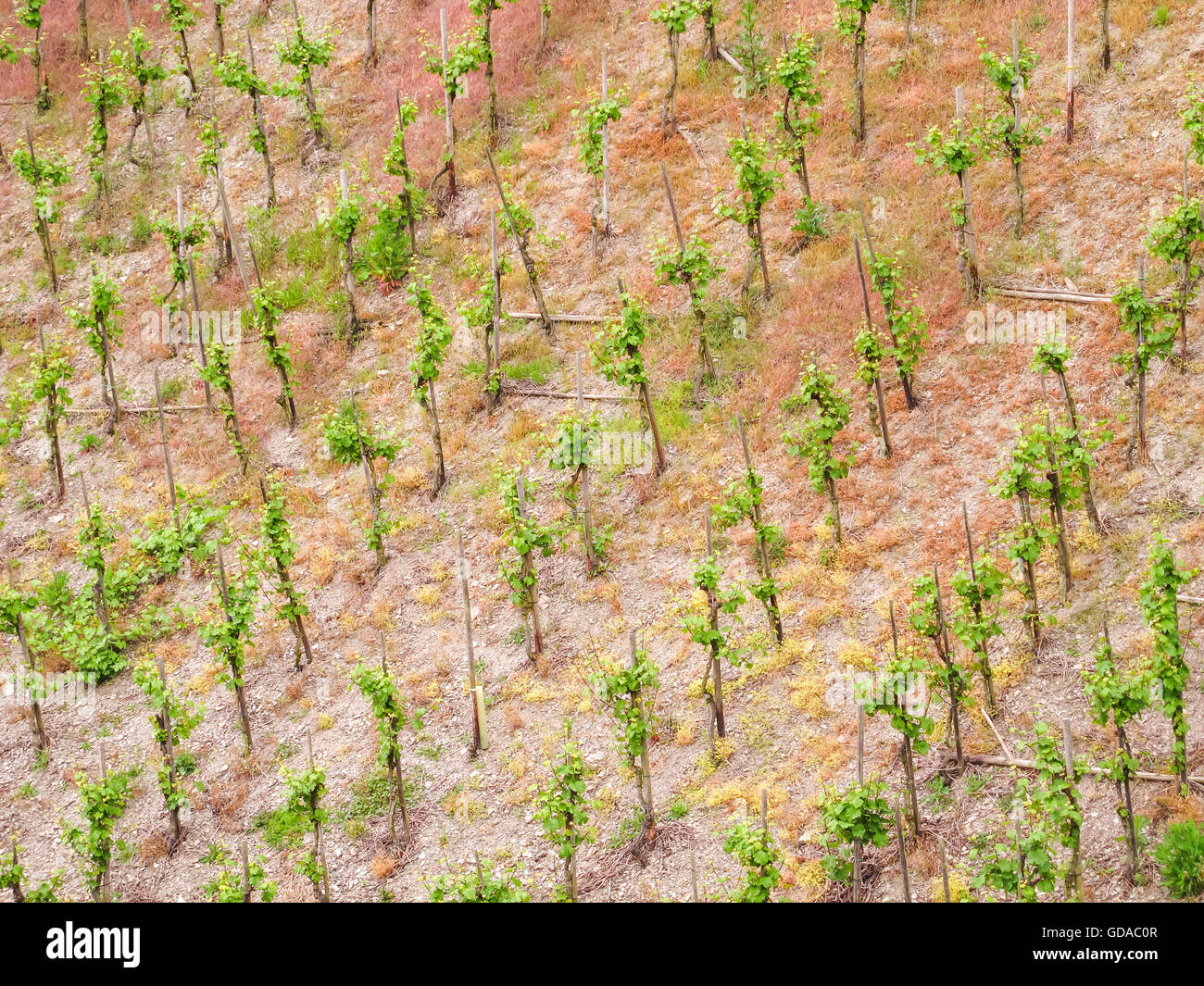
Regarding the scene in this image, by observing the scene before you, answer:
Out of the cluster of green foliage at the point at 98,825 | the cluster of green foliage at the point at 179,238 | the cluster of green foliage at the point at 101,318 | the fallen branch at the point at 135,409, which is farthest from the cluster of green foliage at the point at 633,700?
the cluster of green foliage at the point at 179,238

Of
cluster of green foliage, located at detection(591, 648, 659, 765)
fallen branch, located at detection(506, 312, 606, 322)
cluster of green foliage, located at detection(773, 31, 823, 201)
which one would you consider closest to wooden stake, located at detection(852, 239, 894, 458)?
cluster of green foliage, located at detection(773, 31, 823, 201)

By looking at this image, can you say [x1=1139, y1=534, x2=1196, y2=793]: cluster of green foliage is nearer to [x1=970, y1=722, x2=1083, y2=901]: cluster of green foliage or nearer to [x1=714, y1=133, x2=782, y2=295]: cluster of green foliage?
[x1=970, y1=722, x2=1083, y2=901]: cluster of green foliage

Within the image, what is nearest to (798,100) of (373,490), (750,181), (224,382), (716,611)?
(750,181)

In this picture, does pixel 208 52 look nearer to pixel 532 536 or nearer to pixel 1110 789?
pixel 532 536

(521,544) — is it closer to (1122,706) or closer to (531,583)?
(531,583)

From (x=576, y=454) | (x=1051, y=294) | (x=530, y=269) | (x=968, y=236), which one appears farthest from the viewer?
(x=530, y=269)

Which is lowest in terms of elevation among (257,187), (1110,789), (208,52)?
(1110,789)

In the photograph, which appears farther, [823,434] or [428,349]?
[428,349]

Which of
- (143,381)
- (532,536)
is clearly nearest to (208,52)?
(143,381)
